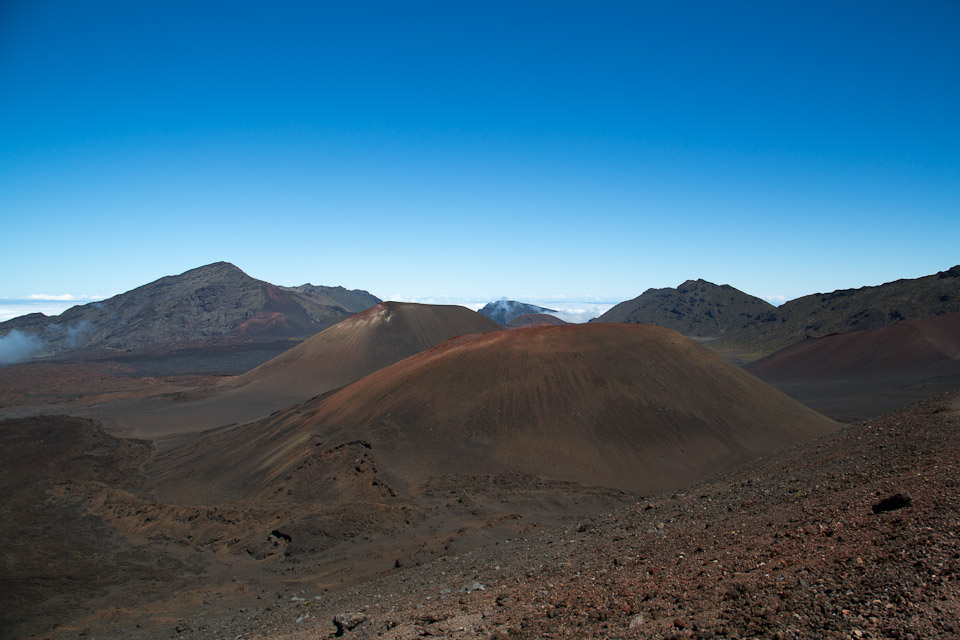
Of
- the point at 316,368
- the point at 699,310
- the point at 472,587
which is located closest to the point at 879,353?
the point at 316,368

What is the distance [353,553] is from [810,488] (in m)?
13.2

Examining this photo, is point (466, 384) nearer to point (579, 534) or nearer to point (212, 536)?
point (212, 536)

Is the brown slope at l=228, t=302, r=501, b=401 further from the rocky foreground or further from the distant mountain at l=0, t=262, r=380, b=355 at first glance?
the distant mountain at l=0, t=262, r=380, b=355

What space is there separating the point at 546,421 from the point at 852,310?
114 meters

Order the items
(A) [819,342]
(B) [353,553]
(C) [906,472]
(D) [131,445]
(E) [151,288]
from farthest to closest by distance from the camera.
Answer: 1. (E) [151,288]
2. (A) [819,342]
3. (D) [131,445]
4. (B) [353,553]
5. (C) [906,472]

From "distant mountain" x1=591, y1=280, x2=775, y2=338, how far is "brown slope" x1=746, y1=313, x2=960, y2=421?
81.7 meters

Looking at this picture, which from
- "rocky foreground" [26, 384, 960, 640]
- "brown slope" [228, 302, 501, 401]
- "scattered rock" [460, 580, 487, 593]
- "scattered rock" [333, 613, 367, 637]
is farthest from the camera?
"brown slope" [228, 302, 501, 401]

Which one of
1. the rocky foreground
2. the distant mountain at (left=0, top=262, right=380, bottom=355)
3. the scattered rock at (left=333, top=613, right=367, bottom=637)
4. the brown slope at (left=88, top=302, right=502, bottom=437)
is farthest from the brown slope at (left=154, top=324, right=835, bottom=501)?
the distant mountain at (left=0, top=262, right=380, bottom=355)

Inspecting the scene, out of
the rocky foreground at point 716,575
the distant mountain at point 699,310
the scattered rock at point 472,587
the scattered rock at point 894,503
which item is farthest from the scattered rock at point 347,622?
the distant mountain at point 699,310

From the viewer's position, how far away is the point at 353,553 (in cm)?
1744

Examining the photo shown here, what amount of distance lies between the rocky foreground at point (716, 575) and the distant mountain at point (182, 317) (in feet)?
470

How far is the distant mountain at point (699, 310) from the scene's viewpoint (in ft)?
525

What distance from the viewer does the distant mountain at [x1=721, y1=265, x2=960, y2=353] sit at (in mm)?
98500

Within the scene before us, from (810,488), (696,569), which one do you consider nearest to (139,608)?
(696,569)
